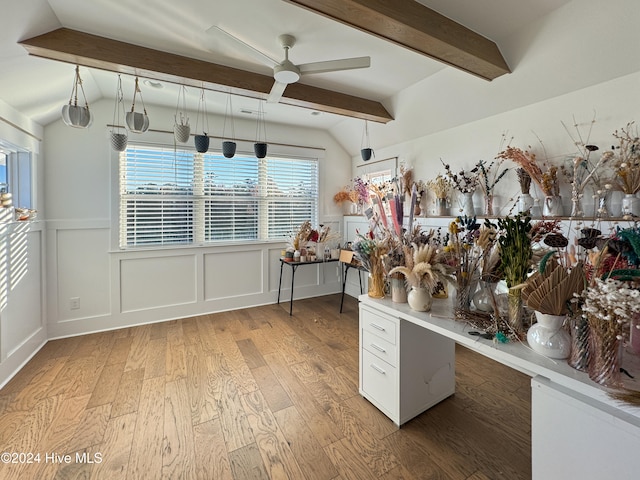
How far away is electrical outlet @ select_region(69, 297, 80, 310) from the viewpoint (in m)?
3.10

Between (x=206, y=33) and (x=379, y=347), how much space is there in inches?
97.9

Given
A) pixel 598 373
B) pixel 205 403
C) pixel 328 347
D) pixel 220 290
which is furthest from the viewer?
pixel 220 290

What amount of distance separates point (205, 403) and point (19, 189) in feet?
8.72

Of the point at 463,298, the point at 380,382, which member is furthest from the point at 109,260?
the point at 463,298

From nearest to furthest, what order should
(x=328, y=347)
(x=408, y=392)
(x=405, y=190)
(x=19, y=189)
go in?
1. (x=408, y=392)
2. (x=19, y=189)
3. (x=328, y=347)
4. (x=405, y=190)

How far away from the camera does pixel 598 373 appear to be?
960 mm

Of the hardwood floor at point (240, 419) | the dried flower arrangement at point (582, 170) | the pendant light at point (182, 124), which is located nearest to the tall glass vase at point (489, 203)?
the dried flower arrangement at point (582, 170)

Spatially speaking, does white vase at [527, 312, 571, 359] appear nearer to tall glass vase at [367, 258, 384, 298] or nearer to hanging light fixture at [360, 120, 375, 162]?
tall glass vase at [367, 258, 384, 298]

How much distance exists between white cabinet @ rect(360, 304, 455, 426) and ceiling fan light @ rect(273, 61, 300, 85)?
1717mm

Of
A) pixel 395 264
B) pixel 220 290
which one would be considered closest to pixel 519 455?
pixel 395 264

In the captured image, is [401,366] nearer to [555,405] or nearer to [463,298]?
[463,298]

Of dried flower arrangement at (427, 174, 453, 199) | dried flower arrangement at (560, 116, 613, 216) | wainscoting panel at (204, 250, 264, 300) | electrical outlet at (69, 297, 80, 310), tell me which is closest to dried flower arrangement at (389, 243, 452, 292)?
dried flower arrangement at (560, 116, 613, 216)

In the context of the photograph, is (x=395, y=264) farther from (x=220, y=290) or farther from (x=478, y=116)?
(x=220, y=290)

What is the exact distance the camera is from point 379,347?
1.86 metres
